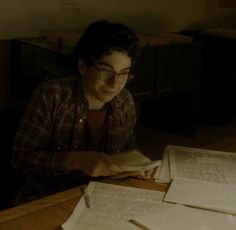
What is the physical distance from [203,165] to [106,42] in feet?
1.61

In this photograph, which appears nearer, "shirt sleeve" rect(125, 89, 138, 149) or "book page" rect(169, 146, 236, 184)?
"book page" rect(169, 146, 236, 184)

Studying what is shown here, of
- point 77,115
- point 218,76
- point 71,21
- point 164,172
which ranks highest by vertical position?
point 71,21

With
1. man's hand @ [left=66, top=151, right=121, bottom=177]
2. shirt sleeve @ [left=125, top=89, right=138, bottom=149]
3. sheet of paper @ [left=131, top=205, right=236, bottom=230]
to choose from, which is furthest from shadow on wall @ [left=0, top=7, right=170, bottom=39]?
sheet of paper @ [left=131, top=205, right=236, bottom=230]

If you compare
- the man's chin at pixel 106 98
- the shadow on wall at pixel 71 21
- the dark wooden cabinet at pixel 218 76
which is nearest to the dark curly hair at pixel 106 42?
the man's chin at pixel 106 98

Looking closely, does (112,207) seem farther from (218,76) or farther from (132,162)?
(218,76)

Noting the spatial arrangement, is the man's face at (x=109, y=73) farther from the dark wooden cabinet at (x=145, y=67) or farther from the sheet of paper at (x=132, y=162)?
the dark wooden cabinet at (x=145, y=67)

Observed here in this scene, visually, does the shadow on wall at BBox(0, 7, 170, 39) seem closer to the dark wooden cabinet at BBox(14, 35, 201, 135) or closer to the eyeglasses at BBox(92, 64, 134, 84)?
the dark wooden cabinet at BBox(14, 35, 201, 135)

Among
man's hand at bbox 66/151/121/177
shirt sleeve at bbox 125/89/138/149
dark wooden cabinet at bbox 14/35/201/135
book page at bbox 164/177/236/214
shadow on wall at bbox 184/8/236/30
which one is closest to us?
book page at bbox 164/177/236/214

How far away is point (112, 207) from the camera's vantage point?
1181 mm

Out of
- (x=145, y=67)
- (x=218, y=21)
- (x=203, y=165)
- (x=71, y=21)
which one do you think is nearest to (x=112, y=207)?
(x=203, y=165)

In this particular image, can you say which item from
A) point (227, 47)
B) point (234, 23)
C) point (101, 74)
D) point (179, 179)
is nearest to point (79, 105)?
point (101, 74)

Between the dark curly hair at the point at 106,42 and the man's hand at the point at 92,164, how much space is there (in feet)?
1.01

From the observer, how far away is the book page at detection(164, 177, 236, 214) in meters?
1.21

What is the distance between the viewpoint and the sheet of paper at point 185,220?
1.09m
